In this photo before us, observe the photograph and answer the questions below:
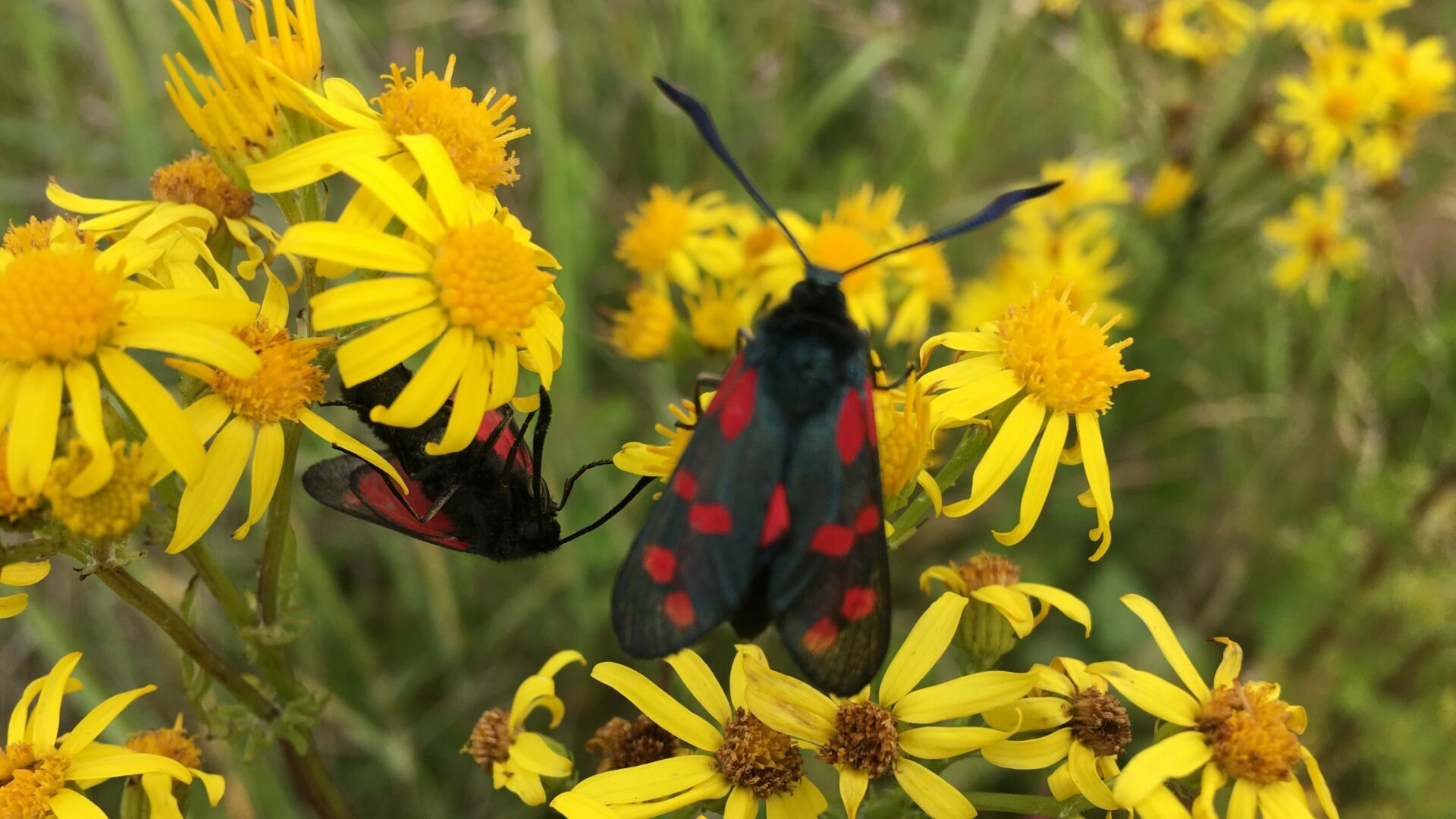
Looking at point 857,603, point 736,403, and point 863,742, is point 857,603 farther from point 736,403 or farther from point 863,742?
point 736,403

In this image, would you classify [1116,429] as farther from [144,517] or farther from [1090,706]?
[144,517]

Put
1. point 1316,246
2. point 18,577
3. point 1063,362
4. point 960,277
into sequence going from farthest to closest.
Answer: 1. point 960,277
2. point 1316,246
3. point 1063,362
4. point 18,577

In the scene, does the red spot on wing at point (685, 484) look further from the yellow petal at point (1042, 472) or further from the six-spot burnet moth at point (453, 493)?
the yellow petal at point (1042, 472)

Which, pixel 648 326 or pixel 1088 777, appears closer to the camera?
pixel 1088 777

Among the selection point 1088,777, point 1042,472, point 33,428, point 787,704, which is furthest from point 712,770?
point 33,428

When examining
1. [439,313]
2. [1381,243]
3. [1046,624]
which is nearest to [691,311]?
[439,313]

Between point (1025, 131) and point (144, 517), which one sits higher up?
point (1025, 131)
